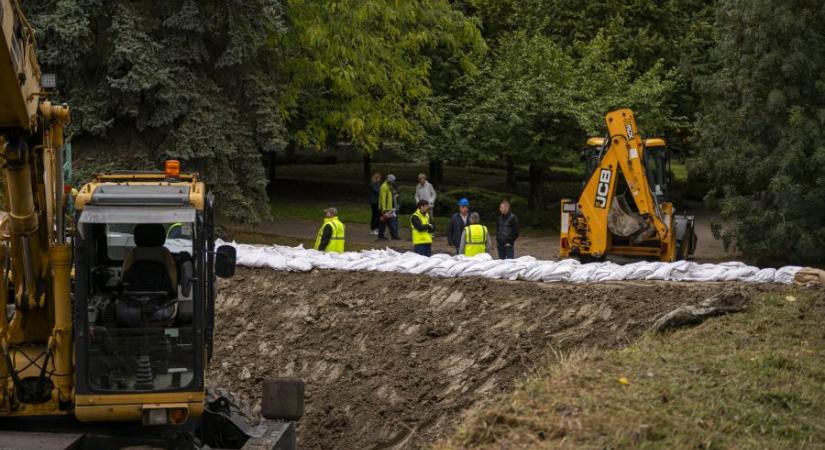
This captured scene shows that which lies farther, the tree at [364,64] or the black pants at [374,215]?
the black pants at [374,215]

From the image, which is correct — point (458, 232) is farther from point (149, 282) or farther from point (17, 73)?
point (17, 73)

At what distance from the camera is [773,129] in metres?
26.4

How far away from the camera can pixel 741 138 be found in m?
27.0

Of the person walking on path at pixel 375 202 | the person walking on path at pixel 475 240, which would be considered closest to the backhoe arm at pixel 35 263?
the person walking on path at pixel 475 240

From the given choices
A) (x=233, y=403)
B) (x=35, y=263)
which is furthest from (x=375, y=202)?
(x=35, y=263)

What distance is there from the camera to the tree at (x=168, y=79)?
82.9 feet

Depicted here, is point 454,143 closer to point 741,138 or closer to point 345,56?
point 345,56

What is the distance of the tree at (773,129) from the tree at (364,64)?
8244mm

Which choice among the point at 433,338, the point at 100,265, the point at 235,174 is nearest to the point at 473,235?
the point at 433,338

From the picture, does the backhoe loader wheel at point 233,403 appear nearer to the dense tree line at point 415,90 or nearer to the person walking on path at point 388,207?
the dense tree line at point 415,90

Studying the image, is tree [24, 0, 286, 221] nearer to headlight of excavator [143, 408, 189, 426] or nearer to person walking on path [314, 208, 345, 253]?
person walking on path [314, 208, 345, 253]

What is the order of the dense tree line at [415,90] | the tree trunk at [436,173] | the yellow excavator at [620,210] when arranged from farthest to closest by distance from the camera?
the tree trunk at [436,173]
the dense tree line at [415,90]
the yellow excavator at [620,210]

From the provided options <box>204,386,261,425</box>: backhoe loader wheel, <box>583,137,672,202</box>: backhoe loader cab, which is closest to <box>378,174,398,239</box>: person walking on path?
<box>583,137,672,202</box>: backhoe loader cab

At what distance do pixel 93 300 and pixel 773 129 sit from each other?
19333 mm
